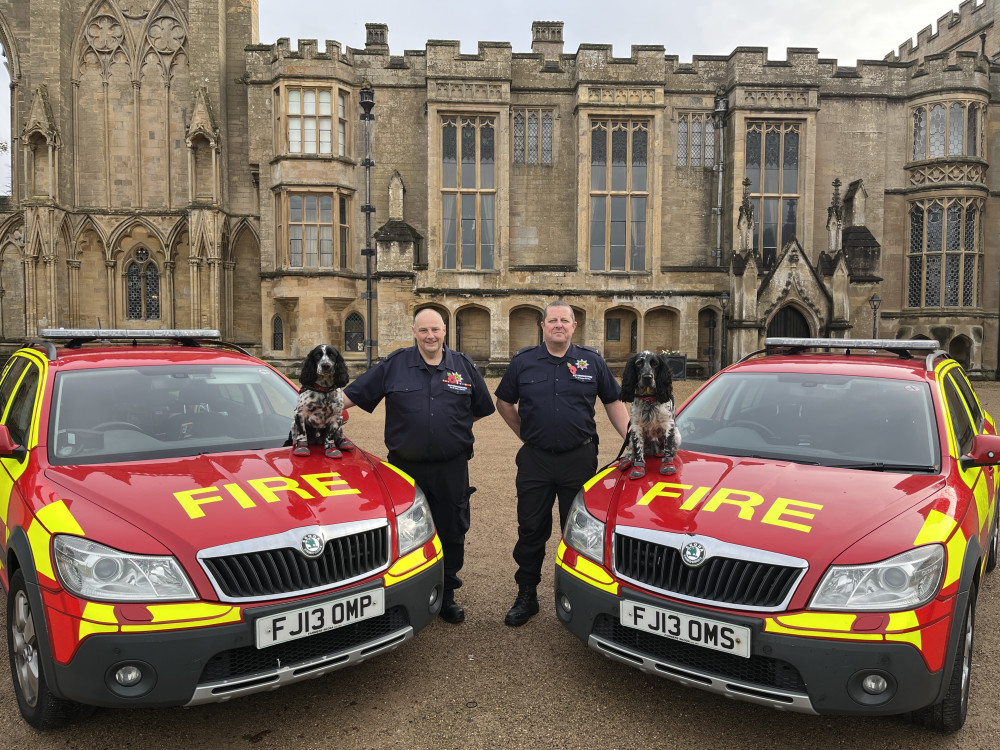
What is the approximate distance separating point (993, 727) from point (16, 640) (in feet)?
14.8

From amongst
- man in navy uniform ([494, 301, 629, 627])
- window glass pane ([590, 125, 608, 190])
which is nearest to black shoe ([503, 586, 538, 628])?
man in navy uniform ([494, 301, 629, 627])

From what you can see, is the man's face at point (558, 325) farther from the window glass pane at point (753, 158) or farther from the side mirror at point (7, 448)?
the window glass pane at point (753, 158)

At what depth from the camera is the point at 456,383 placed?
13.6ft

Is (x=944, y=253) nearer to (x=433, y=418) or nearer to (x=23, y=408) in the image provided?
(x=433, y=418)

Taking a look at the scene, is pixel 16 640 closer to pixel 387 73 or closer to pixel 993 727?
pixel 993 727

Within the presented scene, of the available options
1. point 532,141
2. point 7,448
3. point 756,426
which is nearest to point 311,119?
point 532,141

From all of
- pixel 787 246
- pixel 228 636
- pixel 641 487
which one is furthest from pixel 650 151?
pixel 228 636

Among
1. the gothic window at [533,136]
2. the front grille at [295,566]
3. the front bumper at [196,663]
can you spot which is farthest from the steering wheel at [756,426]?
the gothic window at [533,136]

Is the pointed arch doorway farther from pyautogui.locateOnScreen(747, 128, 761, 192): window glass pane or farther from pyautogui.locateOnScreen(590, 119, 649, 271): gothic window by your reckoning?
pyautogui.locateOnScreen(590, 119, 649, 271): gothic window

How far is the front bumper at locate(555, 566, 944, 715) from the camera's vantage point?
8.04 feet

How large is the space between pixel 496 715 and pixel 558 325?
223 cm

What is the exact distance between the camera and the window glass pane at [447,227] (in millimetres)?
22906

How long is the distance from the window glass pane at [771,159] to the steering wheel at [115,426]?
78.8 feet

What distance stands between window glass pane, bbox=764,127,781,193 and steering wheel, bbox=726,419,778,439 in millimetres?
22193
